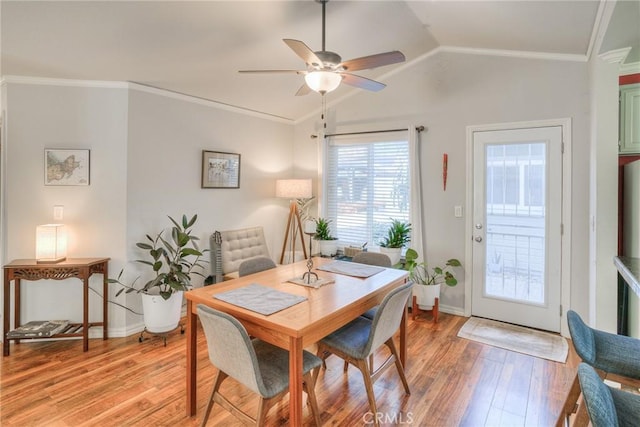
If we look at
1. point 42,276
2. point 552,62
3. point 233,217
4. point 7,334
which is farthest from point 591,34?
point 7,334

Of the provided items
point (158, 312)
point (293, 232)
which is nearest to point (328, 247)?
point (293, 232)

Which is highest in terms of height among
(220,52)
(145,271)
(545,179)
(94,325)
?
(220,52)

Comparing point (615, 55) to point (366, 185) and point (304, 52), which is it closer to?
point (304, 52)

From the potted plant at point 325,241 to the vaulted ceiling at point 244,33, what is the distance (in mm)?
1950

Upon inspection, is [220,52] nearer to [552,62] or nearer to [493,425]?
[552,62]

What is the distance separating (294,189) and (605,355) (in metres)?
3.48

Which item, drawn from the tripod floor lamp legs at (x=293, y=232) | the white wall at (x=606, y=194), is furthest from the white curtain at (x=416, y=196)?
the white wall at (x=606, y=194)

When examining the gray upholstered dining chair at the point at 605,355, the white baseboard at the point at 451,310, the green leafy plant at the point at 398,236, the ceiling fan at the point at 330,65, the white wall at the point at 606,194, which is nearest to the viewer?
the gray upholstered dining chair at the point at 605,355

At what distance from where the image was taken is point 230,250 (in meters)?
3.94

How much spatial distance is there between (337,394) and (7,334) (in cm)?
282

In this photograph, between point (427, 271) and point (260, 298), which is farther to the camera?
point (427, 271)

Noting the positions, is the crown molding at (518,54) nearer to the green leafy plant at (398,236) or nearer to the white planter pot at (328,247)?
the green leafy plant at (398,236)

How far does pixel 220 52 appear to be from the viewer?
9.70ft

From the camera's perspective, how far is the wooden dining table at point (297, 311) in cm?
160
